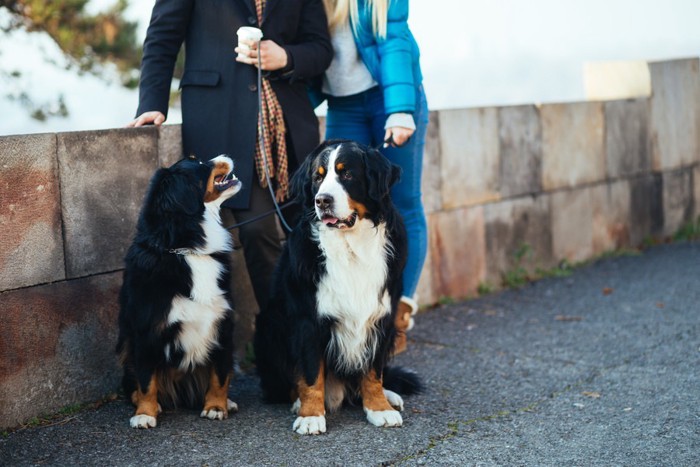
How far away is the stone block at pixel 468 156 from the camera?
6.14m

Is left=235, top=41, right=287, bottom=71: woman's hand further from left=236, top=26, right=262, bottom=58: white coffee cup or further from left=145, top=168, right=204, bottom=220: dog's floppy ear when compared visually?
left=145, top=168, right=204, bottom=220: dog's floppy ear

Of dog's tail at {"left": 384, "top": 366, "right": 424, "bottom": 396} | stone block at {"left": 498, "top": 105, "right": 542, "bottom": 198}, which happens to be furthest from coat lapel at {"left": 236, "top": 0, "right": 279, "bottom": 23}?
stone block at {"left": 498, "top": 105, "right": 542, "bottom": 198}

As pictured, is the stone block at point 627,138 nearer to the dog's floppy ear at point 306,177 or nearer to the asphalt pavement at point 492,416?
the asphalt pavement at point 492,416

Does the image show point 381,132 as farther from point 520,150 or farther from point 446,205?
point 520,150

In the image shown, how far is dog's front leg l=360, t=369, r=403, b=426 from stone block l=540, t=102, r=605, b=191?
368 centimetres

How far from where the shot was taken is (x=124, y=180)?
4.19m

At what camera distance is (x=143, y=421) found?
367 cm

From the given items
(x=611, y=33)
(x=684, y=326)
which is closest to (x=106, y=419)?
(x=684, y=326)

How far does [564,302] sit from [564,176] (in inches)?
56.4

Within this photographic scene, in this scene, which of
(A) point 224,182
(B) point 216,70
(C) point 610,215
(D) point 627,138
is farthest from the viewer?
(D) point 627,138

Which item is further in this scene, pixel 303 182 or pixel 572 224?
pixel 572 224

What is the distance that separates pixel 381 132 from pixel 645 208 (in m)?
4.53

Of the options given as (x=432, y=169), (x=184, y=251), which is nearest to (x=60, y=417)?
(x=184, y=251)

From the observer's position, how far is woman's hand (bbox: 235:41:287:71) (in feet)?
12.8
